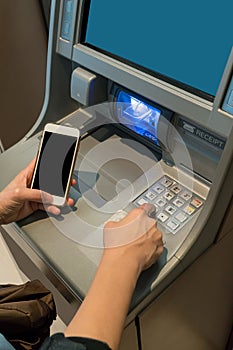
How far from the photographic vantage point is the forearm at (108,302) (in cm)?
55

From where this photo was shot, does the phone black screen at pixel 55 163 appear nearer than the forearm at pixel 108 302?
No

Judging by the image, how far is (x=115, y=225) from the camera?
2.23 ft

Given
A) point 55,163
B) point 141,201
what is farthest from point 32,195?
point 141,201

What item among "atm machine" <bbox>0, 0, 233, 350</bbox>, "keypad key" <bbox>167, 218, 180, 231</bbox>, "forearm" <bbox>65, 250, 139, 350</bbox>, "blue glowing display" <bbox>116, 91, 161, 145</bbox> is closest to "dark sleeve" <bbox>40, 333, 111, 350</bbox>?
"forearm" <bbox>65, 250, 139, 350</bbox>

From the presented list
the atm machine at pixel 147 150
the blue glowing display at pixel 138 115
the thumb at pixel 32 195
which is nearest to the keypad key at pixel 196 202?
the atm machine at pixel 147 150

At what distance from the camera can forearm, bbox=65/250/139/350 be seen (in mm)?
546

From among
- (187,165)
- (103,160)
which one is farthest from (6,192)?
(187,165)

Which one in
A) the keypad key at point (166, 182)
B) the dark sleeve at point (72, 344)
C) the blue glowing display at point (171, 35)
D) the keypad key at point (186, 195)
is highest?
the blue glowing display at point (171, 35)

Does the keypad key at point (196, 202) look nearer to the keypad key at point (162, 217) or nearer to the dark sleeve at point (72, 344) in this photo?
the keypad key at point (162, 217)

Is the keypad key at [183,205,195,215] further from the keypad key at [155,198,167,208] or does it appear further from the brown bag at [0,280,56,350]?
the brown bag at [0,280,56,350]

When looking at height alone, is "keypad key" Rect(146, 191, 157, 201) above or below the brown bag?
above

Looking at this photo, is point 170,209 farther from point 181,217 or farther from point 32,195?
point 32,195

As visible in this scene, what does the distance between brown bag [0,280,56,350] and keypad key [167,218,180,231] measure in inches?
10.7

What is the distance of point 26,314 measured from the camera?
0.71m
